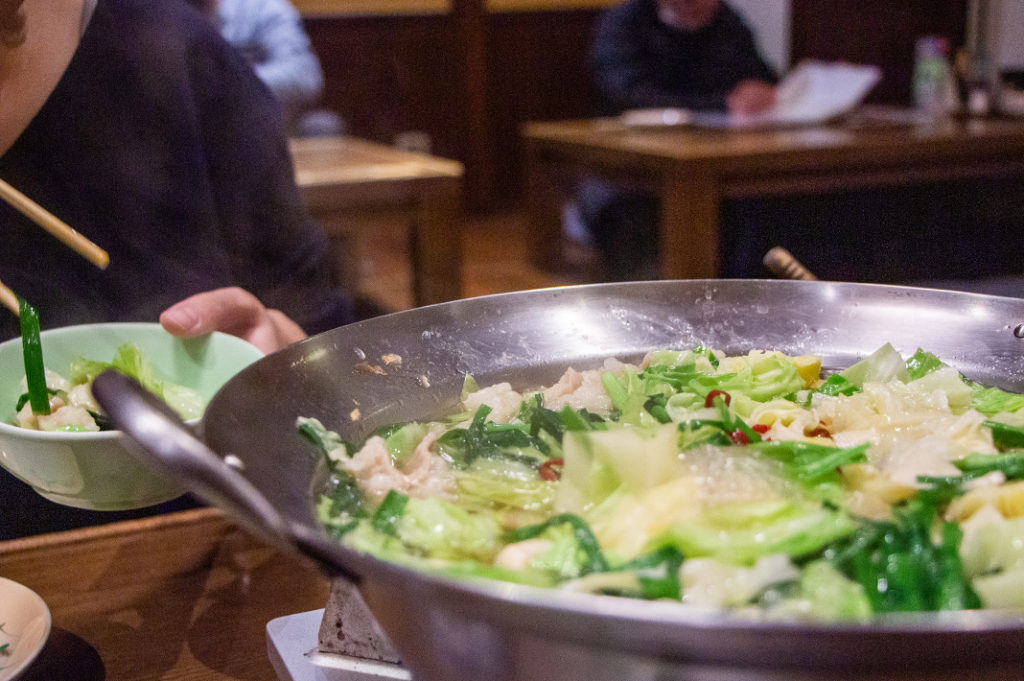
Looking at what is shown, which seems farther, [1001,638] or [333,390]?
[333,390]

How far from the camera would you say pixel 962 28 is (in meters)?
6.45

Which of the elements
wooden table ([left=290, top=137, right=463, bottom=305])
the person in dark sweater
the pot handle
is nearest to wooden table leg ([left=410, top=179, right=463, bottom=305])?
wooden table ([left=290, top=137, right=463, bottom=305])

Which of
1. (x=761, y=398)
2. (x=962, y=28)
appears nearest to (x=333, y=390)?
(x=761, y=398)

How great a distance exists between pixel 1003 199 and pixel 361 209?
278 centimetres

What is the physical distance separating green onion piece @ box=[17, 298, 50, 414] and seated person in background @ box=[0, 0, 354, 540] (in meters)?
0.23

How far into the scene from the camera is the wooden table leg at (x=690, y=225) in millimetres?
3414

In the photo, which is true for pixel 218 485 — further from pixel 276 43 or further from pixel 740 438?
pixel 276 43

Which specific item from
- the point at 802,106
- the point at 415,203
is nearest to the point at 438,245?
the point at 415,203

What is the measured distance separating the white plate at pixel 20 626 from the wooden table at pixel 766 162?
278 cm

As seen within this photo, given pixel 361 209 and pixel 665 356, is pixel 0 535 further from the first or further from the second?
pixel 361 209

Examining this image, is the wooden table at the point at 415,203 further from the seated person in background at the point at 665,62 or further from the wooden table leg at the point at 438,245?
the seated person in background at the point at 665,62

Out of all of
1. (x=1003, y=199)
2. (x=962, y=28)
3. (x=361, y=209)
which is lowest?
(x=1003, y=199)

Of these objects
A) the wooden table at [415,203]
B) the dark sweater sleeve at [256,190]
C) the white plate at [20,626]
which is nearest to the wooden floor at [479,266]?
Answer: the wooden table at [415,203]

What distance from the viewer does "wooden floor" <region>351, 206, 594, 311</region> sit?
553 centimetres
